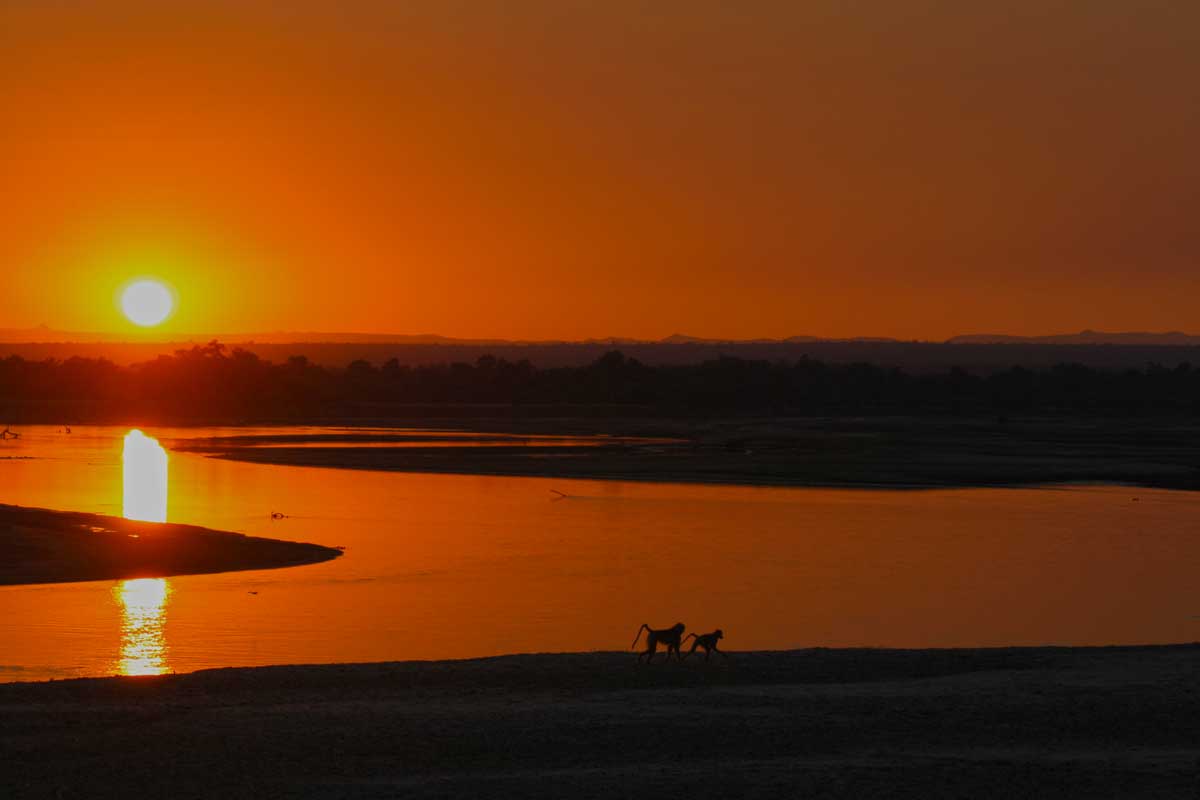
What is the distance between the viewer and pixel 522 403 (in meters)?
110

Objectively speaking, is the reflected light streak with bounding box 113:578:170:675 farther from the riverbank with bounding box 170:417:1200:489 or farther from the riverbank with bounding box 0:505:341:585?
the riverbank with bounding box 170:417:1200:489

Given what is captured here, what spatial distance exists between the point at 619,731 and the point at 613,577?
15118 millimetres

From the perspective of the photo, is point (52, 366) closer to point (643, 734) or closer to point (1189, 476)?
point (1189, 476)

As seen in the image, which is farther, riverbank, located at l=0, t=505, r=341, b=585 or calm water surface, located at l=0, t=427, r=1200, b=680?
riverbank, located at l=0, t=505, r=341, b=585

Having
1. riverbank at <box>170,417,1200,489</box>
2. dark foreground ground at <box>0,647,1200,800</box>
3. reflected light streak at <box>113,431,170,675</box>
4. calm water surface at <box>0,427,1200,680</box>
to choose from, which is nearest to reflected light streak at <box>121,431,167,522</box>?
reflected light streak at <box>113,431,170,675</box>

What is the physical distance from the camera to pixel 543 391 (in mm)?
113375

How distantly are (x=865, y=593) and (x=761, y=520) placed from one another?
40.9 feet

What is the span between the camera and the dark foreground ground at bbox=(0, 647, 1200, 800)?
539 inches

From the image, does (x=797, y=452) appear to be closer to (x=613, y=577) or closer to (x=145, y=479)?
(x=145, y=479)

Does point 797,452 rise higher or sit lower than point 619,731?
higher

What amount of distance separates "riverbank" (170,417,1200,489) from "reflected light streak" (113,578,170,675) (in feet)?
86.1

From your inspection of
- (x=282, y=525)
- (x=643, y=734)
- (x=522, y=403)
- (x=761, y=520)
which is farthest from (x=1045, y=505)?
(x=522, y=403)

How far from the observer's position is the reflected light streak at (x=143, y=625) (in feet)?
69.3

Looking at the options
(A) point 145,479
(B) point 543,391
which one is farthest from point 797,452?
(B) point 543,391
